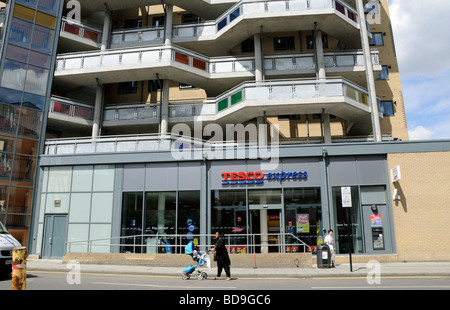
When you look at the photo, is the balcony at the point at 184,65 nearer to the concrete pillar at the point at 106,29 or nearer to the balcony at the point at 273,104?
the balcony at the point at 273,104

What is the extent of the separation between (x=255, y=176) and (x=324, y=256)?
5642mm

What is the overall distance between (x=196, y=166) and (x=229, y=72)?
806cm

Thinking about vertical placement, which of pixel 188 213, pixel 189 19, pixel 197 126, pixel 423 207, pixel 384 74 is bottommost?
pixel 188 213

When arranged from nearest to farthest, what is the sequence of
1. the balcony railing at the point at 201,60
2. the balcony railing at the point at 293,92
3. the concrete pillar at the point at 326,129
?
the balcony railing at the point at 293,92 < the concrete pillar at the point at 326,129 < the balcony railing at the point at 201,60

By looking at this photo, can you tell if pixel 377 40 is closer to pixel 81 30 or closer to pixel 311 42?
pixel 311 42

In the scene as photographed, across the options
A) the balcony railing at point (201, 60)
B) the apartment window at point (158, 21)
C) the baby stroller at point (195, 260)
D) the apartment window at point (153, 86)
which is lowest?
the baby stroller at point (195, 260)

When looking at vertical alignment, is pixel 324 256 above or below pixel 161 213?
below

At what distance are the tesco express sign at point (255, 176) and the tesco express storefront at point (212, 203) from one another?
0.18ft

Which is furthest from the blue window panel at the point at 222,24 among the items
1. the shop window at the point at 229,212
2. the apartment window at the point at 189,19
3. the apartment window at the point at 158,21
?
the shop window at the point at 229,212

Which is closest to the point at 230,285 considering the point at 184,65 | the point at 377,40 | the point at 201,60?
the point at 184,65

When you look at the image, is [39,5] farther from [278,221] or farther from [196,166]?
[278,221]

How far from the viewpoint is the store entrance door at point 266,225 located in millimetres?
18359

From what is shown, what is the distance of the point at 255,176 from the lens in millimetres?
19031
